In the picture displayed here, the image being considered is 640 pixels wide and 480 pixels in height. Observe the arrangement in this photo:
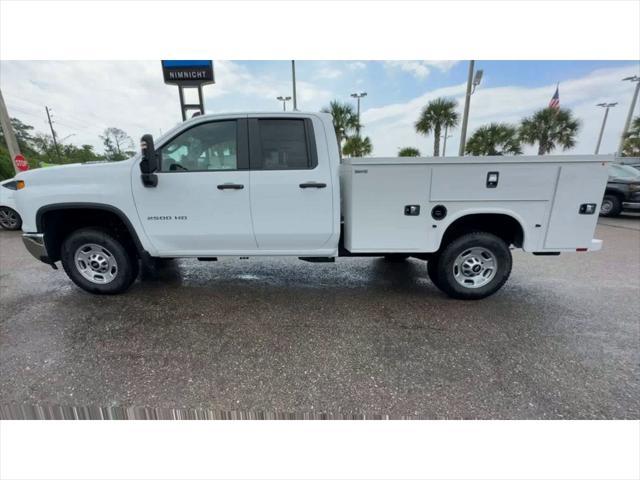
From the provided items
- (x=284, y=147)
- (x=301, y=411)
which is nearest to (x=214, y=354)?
(x=301, y=411)

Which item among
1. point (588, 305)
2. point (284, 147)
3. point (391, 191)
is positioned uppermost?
point (284, 147)

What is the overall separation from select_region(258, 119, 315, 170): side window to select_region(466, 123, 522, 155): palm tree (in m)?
21.3

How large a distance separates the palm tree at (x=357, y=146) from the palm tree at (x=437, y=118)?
4.39 meters

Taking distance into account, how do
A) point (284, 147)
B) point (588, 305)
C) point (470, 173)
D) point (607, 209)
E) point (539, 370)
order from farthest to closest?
point (607, 209)
point (588, 305)
point (284, 147)
point (470, 173)
point (539, 370)

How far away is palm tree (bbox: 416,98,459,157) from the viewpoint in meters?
20.5

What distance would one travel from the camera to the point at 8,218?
7.28 m

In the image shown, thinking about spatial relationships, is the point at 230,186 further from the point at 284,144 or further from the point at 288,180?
the point at 284,144

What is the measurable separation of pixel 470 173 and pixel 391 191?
0.80 metres

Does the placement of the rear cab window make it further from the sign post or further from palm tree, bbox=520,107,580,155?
palm tree, bbox=520,107,580,155

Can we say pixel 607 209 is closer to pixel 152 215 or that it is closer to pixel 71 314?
pixel 152 215

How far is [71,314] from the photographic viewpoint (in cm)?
318

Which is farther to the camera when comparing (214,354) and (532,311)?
(532,311)

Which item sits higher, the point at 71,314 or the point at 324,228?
the point at 324,228

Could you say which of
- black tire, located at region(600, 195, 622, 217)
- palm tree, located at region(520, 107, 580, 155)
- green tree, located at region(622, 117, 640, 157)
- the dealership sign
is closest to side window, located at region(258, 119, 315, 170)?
the dealership sign
